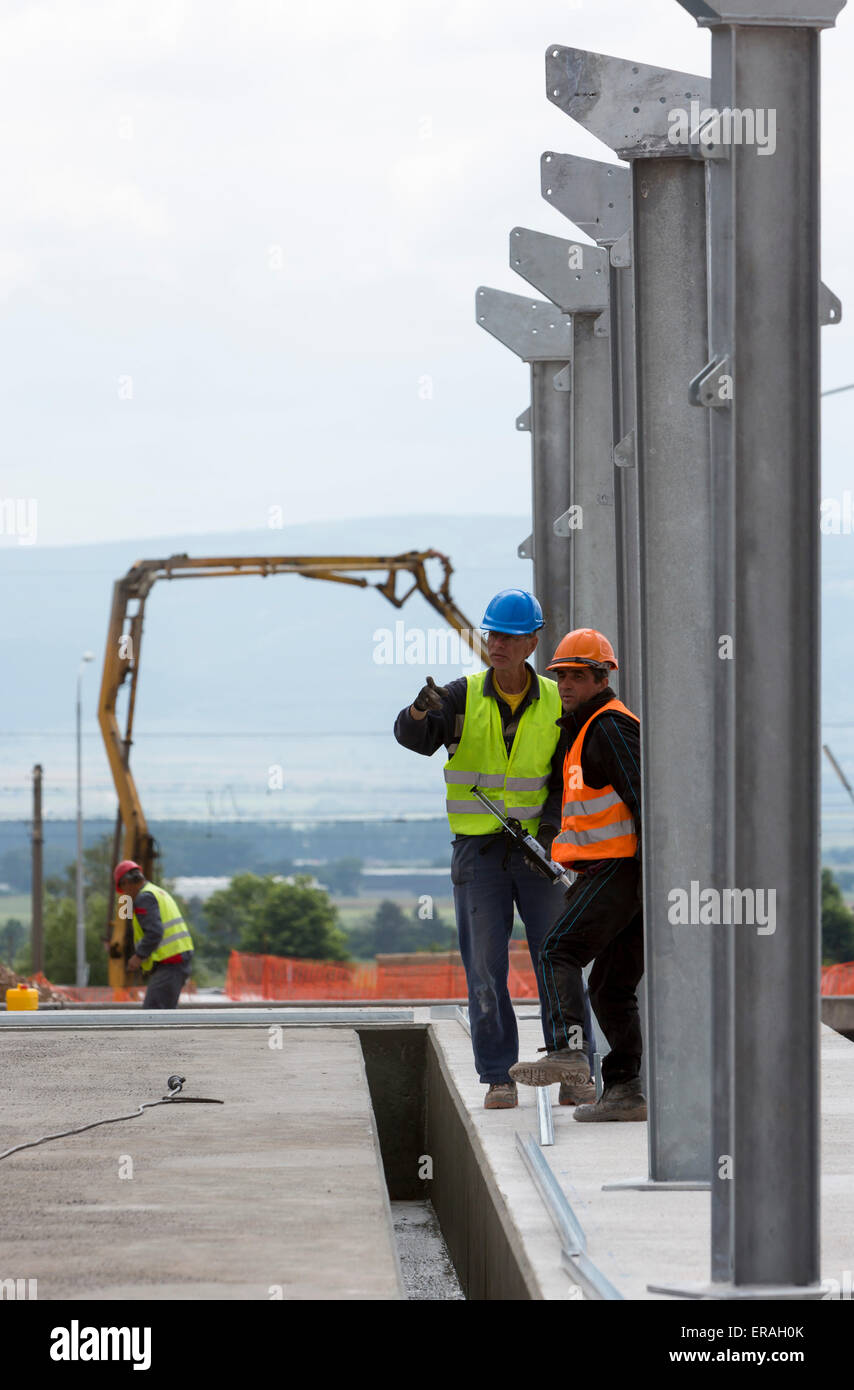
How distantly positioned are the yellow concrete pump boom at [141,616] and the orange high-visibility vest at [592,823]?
22313mm

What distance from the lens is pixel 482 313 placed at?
35.9ft

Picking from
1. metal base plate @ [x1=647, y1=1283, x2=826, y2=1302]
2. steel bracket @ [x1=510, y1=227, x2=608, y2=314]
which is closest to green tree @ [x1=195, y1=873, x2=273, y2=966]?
steel bracket @ [x1=510, y1=227, x2=608, y2=314]

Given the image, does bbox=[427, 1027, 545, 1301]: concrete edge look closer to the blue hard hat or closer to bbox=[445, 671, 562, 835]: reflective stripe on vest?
bbox=[445, 671, 562, 835]: reflective stripe on vest

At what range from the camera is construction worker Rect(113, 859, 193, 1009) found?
17531 millimetres

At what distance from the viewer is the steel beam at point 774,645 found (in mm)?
4742

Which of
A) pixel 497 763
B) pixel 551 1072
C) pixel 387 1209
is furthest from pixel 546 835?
pixel 387 1209

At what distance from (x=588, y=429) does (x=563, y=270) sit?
814 millimetres

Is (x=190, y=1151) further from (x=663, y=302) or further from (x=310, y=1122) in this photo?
(x=663, y=302)

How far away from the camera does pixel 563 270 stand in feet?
30.1

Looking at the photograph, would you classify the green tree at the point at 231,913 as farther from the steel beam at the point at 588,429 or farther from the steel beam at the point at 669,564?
the steel beam at the point at 669,564

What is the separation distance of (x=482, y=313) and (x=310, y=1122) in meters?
5.02

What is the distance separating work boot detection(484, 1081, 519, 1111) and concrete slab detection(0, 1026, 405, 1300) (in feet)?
1.72

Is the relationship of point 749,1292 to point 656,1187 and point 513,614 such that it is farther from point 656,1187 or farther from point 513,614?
point 513,614
